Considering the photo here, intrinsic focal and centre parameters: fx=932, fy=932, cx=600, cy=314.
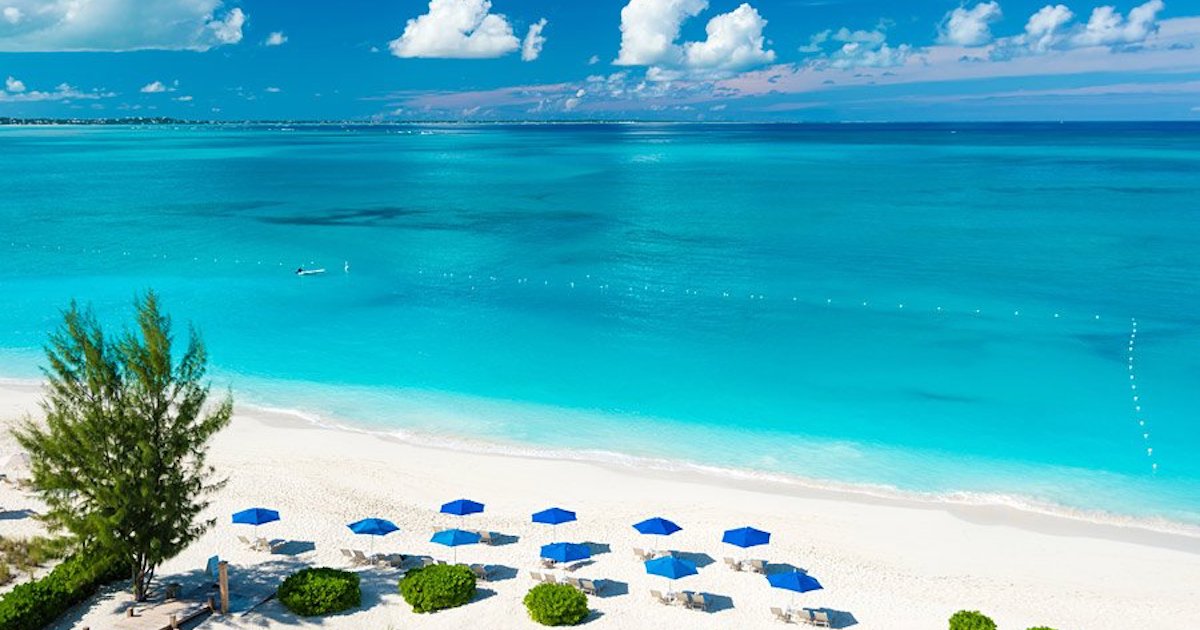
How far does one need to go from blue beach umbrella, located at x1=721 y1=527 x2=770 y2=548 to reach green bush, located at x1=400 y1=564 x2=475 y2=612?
6.26 metres

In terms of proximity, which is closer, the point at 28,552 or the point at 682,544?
the point at 28,552

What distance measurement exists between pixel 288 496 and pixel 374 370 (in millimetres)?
14059

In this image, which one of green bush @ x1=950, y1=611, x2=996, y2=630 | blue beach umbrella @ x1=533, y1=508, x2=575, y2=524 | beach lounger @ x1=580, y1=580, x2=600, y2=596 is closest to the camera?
green bush @ x1=950, y1=611, x2=996, y2=630

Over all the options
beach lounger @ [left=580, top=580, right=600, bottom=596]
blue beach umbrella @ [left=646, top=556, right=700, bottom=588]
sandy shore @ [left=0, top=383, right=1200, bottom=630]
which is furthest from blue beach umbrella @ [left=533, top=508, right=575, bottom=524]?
blue beach umbrella @ [left=646, top=556, right=700, bottom=588]

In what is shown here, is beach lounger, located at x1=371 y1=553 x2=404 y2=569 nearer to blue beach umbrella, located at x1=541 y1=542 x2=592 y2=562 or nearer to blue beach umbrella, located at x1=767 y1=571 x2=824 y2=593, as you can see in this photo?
A: blue beach umbrella, located at x1=541 y1=542 x2=592 y2=562

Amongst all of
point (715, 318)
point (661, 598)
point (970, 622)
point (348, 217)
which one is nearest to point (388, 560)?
point (661, 598)

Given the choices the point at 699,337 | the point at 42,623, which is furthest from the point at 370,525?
Result: the point at 699,337

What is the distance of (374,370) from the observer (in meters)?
41.2

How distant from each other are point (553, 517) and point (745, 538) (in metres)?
4.98

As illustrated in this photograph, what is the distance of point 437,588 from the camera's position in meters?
20.4

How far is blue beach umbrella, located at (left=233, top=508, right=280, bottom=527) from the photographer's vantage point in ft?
76.8

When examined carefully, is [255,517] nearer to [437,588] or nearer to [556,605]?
[437,588]

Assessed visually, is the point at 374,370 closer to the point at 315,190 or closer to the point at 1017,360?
A: the point at 1017,360

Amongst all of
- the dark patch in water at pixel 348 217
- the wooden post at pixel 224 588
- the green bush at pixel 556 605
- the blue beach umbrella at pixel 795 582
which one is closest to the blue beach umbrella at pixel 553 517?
the green bush at pixel 556 605
